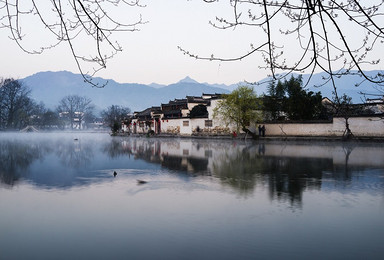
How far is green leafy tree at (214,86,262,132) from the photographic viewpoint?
38312 millimetres

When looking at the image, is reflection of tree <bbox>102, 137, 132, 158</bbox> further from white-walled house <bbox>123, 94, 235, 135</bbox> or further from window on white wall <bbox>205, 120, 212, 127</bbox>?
window on white wall <bbox>205, 120, 212, 127</bbox>

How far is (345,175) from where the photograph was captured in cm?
1306

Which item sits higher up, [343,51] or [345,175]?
[343,51]

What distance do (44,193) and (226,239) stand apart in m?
6.41

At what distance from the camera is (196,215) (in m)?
8.05

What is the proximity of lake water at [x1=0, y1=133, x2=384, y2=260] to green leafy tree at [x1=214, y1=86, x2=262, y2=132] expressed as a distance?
24431 millimetres

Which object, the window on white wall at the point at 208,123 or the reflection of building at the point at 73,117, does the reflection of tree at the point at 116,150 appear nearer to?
the window on white wall at the point at 208,123

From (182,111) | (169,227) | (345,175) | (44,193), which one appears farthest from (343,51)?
(182,111)

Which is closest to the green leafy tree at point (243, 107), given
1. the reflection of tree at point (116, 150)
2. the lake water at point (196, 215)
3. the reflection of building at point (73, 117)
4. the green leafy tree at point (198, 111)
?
the green leafy tree at point (198, 111)

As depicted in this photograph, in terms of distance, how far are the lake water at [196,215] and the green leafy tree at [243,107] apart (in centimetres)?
2443

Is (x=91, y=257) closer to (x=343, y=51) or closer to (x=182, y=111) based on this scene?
(x=343, y=51)

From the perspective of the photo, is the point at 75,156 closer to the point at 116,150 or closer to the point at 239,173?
the point at 116,150

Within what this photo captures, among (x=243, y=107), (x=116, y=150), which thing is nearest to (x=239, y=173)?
(x=116, y=150)

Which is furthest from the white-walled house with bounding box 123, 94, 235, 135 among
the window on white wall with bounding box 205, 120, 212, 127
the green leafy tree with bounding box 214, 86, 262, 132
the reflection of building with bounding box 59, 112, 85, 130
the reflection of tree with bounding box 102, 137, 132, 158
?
the reflection of building with bounding box 59, 112, 85, 130
